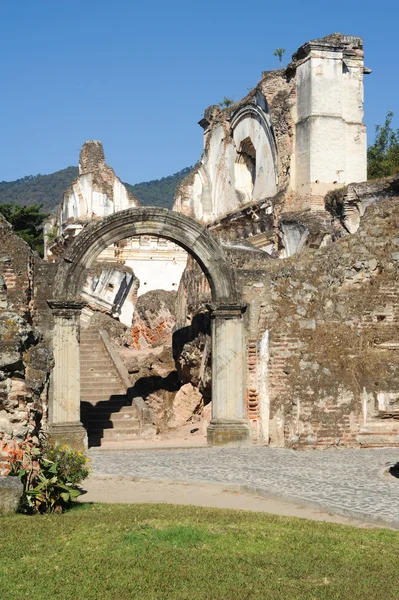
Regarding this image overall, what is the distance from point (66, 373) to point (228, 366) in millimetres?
2822

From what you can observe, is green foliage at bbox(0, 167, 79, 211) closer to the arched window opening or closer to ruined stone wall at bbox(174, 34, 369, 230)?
the arched window opening

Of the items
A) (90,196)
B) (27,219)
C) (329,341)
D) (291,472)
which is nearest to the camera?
(291,472)

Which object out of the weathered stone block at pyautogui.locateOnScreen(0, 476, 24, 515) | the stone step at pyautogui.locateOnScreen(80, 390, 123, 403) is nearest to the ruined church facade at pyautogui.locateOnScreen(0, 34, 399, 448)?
the stone step at pyautogui.locateOnScreen(80, 390, 123, 403)

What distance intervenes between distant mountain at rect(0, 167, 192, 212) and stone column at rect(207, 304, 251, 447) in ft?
351

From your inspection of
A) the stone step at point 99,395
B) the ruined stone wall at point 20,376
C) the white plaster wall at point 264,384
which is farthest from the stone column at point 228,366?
the ruined stone wall at point 20,376

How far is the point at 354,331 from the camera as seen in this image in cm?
1695

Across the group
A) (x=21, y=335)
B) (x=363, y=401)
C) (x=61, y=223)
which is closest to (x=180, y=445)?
(x=363, y=401)

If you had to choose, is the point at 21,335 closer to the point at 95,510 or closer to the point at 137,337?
the point at 95,510

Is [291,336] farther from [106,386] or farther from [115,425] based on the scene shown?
[106,386]

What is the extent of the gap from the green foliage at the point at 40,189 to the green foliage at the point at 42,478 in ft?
377

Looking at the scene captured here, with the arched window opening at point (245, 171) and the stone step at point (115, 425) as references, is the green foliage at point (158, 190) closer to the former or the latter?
the arched window opening at point (245, 171)

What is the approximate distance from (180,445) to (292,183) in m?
14.4

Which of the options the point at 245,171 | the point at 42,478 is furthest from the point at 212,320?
the point at 245,171

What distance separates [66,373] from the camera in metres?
17.0
